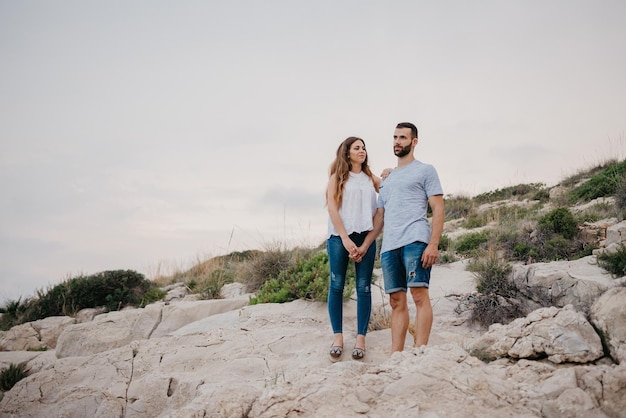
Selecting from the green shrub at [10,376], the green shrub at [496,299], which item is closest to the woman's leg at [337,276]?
the green shrub at [496,299]

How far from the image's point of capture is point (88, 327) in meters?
7.68

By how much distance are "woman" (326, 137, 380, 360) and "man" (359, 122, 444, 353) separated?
402mm

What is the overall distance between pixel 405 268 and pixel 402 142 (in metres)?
1.27

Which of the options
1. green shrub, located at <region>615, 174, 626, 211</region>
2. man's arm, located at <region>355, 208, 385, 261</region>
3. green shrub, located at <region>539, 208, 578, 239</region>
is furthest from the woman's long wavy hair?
green shrub, located at <region>615, 174, 626, 211</region>

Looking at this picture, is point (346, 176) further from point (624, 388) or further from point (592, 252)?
point (592, 252)

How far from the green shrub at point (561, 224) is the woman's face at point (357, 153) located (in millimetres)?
6452

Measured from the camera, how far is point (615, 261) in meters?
6.71

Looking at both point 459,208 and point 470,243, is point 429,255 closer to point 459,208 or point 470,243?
point 470,243

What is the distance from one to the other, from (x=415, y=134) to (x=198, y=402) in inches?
127

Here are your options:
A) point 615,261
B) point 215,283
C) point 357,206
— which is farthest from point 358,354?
point 215,283

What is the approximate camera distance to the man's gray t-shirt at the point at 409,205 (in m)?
4.24

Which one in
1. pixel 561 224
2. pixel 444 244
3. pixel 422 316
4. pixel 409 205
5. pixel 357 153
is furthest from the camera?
pixel 444 244

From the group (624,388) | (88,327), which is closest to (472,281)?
(624,388)

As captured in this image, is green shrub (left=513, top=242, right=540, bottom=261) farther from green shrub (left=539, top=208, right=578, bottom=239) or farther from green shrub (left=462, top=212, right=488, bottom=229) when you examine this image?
green shrub (left=462, top=212, right=488, bottom=229)
